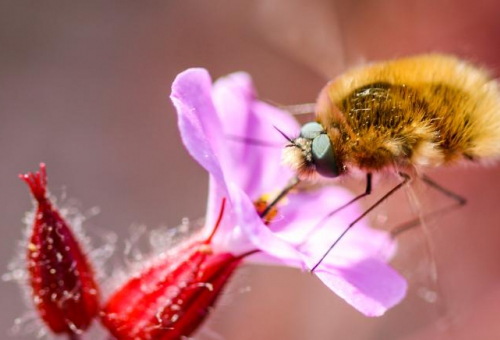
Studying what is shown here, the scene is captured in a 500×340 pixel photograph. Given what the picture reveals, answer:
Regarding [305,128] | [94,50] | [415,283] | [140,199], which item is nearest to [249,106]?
[305,128]

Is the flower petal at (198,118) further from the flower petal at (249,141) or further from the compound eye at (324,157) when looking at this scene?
the flower petal at (249,141)

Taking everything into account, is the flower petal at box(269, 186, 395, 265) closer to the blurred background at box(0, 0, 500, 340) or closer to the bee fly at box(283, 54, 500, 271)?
the bee fly at box(283, 54, 500, 271)

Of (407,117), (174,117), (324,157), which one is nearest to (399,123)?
(407,117)

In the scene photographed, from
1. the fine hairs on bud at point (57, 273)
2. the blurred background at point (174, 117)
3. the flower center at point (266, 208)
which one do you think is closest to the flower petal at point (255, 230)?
the flower center at point (266, 208)

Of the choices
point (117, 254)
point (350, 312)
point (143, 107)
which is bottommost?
point (350, 312)

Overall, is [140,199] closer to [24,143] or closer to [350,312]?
[24,143]
